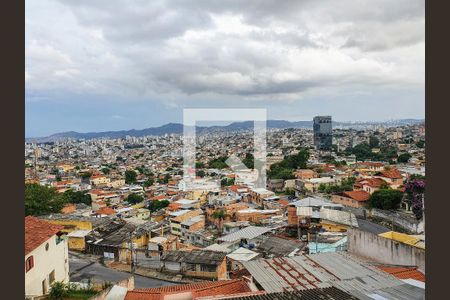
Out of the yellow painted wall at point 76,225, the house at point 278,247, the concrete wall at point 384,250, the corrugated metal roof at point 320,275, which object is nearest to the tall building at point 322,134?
the yellow painted wall at point 76,225

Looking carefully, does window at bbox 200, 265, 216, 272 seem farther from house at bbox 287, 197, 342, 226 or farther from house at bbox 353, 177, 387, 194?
house at bbox 353, 177, 387, 194

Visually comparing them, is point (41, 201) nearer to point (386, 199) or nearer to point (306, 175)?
point (386, 199)

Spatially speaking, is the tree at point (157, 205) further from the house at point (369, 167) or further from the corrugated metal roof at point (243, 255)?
the house at point (369, 167)

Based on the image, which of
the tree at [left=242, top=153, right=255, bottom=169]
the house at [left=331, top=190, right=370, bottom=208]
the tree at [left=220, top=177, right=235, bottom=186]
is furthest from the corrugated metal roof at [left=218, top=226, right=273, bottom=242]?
the tree at [left=242, top=153, right=255, bottom=169]

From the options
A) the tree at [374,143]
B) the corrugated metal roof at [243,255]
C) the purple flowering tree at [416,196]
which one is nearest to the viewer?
the corrugated metal roof at [243,255]

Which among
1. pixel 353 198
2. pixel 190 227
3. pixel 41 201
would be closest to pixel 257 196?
pixel 353 198

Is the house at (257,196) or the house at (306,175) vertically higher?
the house at (306,175)
